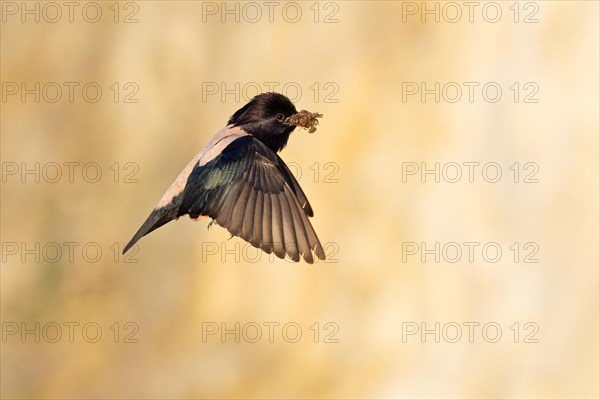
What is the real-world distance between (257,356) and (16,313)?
132 centimetres

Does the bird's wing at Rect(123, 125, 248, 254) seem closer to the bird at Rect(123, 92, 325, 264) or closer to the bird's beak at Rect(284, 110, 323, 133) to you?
the bird at Rect(123, 92, 325, 264)

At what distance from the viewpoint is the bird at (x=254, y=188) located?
3.47 metres

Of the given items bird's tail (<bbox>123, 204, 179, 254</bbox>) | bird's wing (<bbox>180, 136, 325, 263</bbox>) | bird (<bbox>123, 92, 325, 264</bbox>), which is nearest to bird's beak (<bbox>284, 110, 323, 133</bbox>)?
bird (<bbox>123, 92, 325, 264</bbox>)

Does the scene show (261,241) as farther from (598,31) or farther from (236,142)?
(598,31)

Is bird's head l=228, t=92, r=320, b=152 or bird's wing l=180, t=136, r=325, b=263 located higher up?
bird's head l=228, t=92, r=320, b=152

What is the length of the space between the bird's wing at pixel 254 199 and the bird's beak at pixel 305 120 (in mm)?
157

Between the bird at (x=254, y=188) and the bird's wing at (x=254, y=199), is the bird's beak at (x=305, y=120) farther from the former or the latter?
the bird's wing at (x=254, y=199)

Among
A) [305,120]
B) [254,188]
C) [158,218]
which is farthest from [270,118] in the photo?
[158,218]

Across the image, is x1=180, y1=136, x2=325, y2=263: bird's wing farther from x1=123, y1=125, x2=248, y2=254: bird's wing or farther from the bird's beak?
the bird's beak

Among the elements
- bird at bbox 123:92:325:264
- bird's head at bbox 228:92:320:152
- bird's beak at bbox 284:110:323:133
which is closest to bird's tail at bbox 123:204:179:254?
bird at bbox 123:92:325:264

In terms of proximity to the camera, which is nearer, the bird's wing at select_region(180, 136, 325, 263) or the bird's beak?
the bird's wing at select_region(180, 136, 325, 263)

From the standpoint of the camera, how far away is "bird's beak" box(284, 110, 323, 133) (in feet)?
12.9

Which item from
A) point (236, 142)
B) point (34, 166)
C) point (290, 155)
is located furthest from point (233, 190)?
point (34, 166)

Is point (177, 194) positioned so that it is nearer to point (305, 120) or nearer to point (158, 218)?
point (158, 218)
